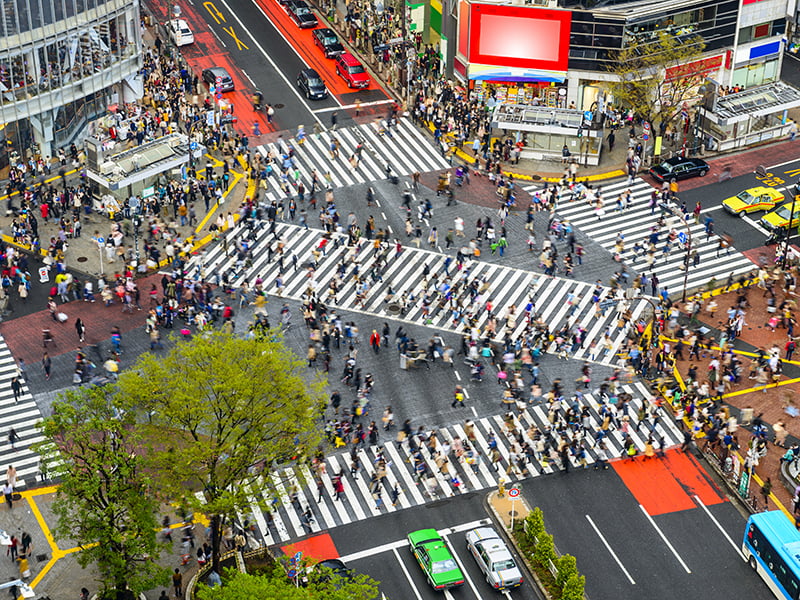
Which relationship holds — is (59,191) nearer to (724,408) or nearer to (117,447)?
(117,447)

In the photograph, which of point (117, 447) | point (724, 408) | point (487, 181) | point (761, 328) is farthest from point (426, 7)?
point (117, 447)

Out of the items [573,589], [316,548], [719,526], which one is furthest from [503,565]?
[719,526]

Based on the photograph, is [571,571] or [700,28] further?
[700,28]

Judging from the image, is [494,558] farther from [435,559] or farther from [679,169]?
[679,169]

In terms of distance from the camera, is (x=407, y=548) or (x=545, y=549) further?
(x=407, y=548)

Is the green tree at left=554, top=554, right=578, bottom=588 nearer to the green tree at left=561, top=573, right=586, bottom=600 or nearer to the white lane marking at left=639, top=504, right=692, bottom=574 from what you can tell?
the green tree at left=561, top=573, right=586, bottom=600

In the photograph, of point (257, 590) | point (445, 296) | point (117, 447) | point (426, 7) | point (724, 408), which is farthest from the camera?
point (426, 7)

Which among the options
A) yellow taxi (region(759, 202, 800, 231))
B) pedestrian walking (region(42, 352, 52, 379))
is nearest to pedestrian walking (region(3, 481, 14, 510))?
pedestrian walking (region(42, 352, 52, 379))
